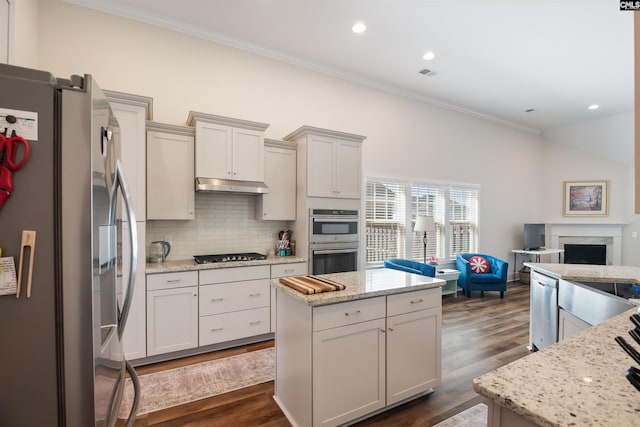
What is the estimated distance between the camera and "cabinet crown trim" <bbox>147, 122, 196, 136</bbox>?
10.4ft

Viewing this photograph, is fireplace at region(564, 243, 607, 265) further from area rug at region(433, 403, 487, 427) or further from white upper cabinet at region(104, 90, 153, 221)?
white upper cabinet at region(104, 90, 153, 221)

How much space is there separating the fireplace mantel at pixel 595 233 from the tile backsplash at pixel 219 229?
726 cm

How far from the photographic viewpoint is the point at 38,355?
0.94 metres

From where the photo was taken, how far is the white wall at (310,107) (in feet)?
10.7

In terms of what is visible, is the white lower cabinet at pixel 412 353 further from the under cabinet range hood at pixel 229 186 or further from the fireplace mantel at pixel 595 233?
the fireplace mantel at pixel 595 233

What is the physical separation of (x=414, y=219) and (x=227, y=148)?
144 inches

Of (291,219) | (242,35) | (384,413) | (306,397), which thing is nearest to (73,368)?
(306,397)

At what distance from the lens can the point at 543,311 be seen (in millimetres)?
3047

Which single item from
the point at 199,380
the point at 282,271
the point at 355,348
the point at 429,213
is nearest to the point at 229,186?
the point at 282,271

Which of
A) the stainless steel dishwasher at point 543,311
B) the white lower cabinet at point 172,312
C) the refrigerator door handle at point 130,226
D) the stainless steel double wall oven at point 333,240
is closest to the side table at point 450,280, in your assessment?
the stainless steel dishwasher at point 543,311

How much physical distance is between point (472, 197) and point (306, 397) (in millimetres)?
5916

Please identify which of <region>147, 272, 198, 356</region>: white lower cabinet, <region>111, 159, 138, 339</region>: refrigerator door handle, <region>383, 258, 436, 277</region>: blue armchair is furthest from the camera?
<region>383, 258, 436, 277</region>: blue armchair

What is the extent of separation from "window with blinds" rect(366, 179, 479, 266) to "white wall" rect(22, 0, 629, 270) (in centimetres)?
26

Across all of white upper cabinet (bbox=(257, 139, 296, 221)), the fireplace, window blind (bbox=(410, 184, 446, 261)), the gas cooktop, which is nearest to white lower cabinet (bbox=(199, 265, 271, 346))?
the gas cooktop
